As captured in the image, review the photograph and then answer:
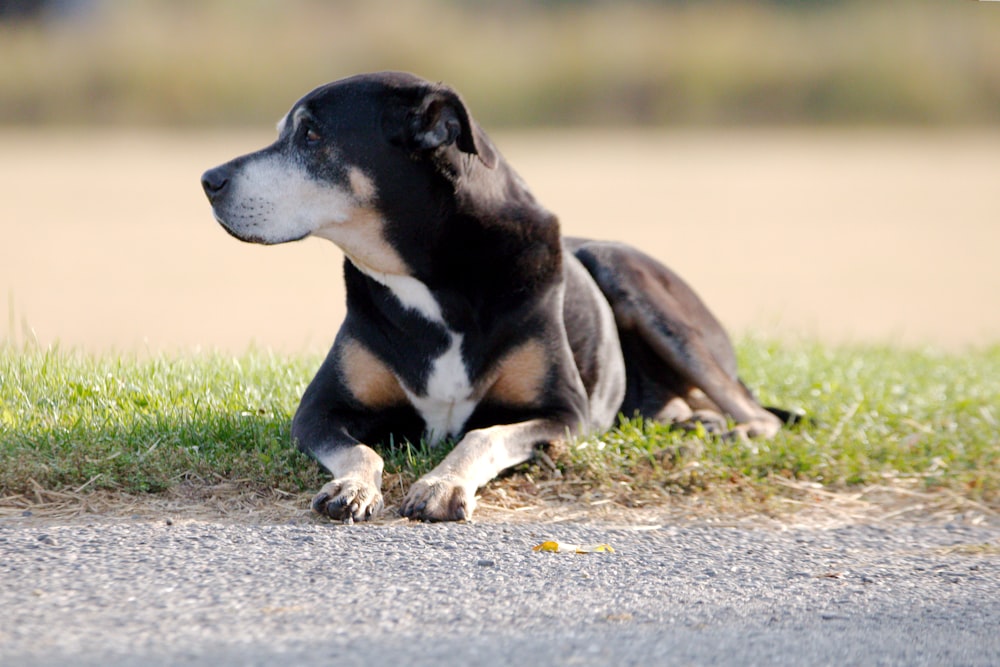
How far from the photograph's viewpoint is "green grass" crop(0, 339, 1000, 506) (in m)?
4.98

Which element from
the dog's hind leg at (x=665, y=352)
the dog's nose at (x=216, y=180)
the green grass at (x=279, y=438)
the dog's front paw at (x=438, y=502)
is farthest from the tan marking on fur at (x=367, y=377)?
the dog's hind leg at (x=665, y=352)

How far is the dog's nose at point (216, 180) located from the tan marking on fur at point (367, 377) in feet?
2.73

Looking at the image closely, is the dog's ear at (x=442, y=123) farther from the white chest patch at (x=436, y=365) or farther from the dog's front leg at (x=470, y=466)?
the dog's front leg at (x=470, y=466)

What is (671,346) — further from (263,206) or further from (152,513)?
(152,513)

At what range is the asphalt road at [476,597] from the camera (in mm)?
3203

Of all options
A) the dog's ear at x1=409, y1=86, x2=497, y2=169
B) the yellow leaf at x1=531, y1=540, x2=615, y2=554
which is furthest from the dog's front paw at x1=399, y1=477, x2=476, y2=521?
the dog's ear at x1=409, y1=86, x2=497, y2=169

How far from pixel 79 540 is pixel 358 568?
37.0 inches

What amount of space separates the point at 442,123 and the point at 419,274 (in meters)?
0.62

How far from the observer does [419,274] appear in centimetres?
517

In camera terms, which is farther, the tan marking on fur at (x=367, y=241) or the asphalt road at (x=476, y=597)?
the tan marking on fur at (x=367, y=241)

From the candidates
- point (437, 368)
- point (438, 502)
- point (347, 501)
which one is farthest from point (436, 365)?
point (347, 501)

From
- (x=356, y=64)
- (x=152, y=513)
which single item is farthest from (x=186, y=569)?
(x=356, y=64)

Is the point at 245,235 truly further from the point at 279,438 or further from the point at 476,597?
the point at 476,597

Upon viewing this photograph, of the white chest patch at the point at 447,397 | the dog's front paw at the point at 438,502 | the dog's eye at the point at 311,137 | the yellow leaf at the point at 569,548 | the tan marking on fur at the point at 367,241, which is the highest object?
the dog's eye at the point at 311,137
